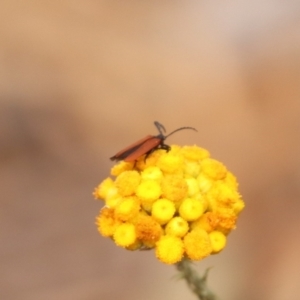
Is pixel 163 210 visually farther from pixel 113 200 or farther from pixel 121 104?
pixel 121 104

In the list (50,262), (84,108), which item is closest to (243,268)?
(50,262)

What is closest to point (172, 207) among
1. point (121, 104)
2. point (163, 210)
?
point (163, 210)

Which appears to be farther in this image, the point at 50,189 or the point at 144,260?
the point at 50,189

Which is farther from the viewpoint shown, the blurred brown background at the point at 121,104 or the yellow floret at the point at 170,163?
the blurred brown background at the point at 121,104

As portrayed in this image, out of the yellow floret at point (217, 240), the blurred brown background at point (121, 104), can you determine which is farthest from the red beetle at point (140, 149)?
the blurred brown background at point (121, 104)

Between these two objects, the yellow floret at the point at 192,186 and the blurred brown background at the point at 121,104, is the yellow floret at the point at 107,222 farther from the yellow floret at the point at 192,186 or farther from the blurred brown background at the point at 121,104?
the blurred brown background at the point at 121,104

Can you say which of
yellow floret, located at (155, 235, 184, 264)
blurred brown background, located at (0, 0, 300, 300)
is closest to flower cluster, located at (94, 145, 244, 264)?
yellow floret, located at (155, 235, 184, 264)

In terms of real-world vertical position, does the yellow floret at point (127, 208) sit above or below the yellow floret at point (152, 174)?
below

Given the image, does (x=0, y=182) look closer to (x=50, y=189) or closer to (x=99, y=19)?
(x=50, y=189)
